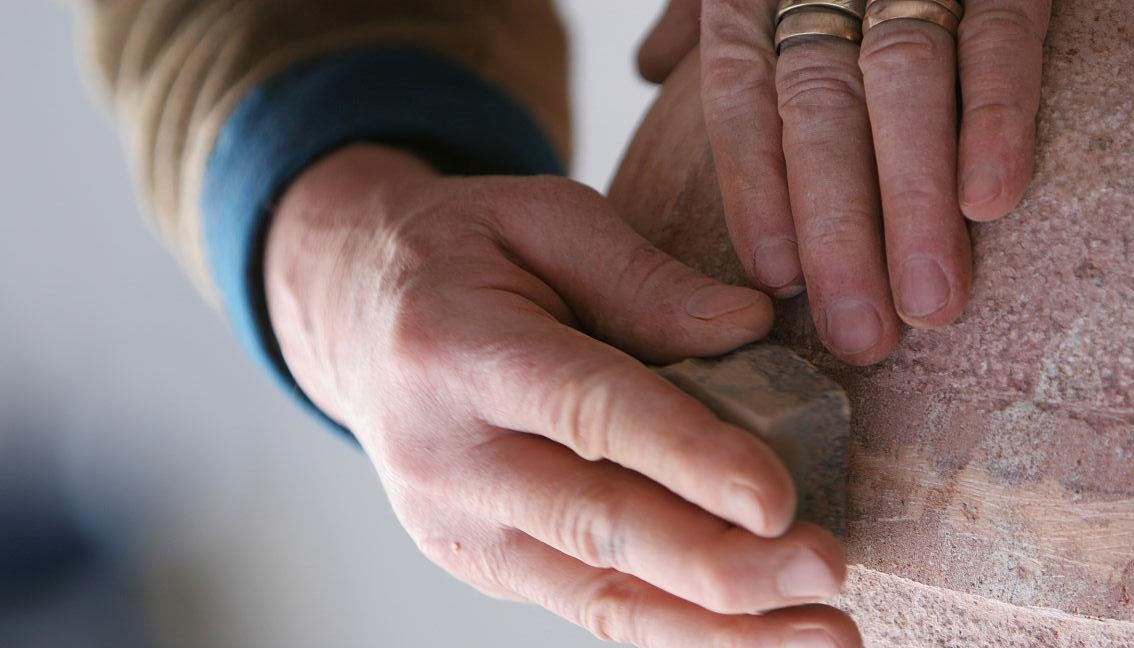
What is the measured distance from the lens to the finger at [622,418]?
0.73 metres

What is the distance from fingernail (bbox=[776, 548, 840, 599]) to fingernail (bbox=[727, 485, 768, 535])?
32 millimetres

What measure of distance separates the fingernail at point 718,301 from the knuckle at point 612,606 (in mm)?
231

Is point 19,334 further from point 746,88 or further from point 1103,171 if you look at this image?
point 1103,171

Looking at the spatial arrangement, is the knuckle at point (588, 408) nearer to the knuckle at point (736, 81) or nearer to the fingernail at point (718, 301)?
the fingernail at point (718, 301)

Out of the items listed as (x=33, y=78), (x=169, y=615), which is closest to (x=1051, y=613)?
(x=169, y=615)

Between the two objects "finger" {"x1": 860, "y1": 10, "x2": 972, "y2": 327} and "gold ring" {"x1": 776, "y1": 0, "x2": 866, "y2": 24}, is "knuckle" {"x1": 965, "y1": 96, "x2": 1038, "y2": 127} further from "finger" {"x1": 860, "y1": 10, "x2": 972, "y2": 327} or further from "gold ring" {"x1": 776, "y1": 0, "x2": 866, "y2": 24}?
"gold ring" {"x1": 776, "y1": 0, "x2": 866, "y2": 24}

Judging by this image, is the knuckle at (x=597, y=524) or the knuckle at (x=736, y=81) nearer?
the knuckle at (x=597, y=524)

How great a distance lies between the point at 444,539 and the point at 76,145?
9.80ft

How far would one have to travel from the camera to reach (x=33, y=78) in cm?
343

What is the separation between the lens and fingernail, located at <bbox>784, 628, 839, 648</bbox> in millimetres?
779

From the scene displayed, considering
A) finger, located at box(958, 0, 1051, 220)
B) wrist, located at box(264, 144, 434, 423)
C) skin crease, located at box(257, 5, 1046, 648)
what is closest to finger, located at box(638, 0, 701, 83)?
skin crease, located at box(257, 5, 1046, 648)

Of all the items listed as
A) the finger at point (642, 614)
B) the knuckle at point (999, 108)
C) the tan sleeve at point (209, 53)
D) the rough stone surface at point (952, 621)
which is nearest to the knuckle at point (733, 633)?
the finger at point (642, 614)

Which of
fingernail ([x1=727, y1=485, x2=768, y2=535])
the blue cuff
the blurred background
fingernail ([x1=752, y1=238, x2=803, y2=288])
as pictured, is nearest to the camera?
fingernail ([x1=727, y1=485, x2=768, y2=535])

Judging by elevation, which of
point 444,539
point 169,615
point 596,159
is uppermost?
point 444,539
